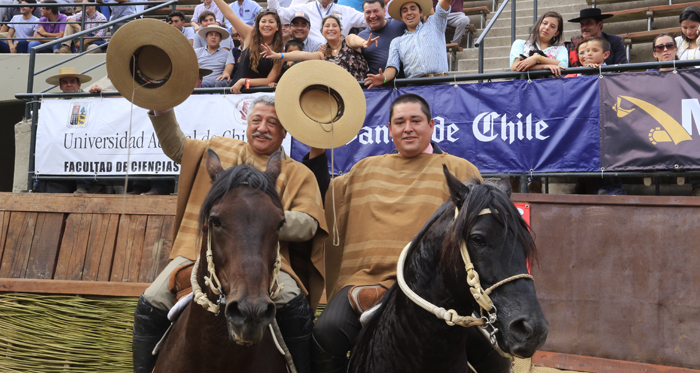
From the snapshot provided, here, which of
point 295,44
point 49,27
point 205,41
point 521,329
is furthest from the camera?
point 49,27

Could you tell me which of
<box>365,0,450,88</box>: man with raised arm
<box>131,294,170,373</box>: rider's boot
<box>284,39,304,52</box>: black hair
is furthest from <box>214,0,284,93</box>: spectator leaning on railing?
<box>131,294,170,373</box>: rider's boot

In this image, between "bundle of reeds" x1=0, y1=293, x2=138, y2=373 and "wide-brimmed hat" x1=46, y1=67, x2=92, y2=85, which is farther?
"wide-brimmed hat" x1=46, y1=67, x2=92, y2=85

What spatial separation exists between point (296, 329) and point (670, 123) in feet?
13.7

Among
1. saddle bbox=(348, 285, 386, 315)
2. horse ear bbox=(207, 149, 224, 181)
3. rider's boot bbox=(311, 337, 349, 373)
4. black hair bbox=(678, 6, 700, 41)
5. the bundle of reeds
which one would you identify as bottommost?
the bundle of reeds

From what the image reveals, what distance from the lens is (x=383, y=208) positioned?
3182 mm

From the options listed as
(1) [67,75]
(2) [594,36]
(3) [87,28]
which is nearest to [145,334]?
(2) [594,36]

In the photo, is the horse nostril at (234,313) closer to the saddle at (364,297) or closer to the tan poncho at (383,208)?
the saddle at (364,297)

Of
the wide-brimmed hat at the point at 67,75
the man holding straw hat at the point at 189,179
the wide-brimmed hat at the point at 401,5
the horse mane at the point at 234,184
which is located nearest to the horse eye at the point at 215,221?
the horse mane at the point at 234,184

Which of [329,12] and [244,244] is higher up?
[329,12]

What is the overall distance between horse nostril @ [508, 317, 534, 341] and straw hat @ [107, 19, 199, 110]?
212 centimetres

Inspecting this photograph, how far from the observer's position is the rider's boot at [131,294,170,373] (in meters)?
2.85

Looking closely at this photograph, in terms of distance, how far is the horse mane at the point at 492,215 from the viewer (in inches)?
80.3

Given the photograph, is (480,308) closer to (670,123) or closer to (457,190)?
(457,190)

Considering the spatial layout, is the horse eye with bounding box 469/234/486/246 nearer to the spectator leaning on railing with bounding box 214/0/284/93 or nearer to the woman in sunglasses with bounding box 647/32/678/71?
the spectator leaning on railing with bounding box 214/0/284/93
